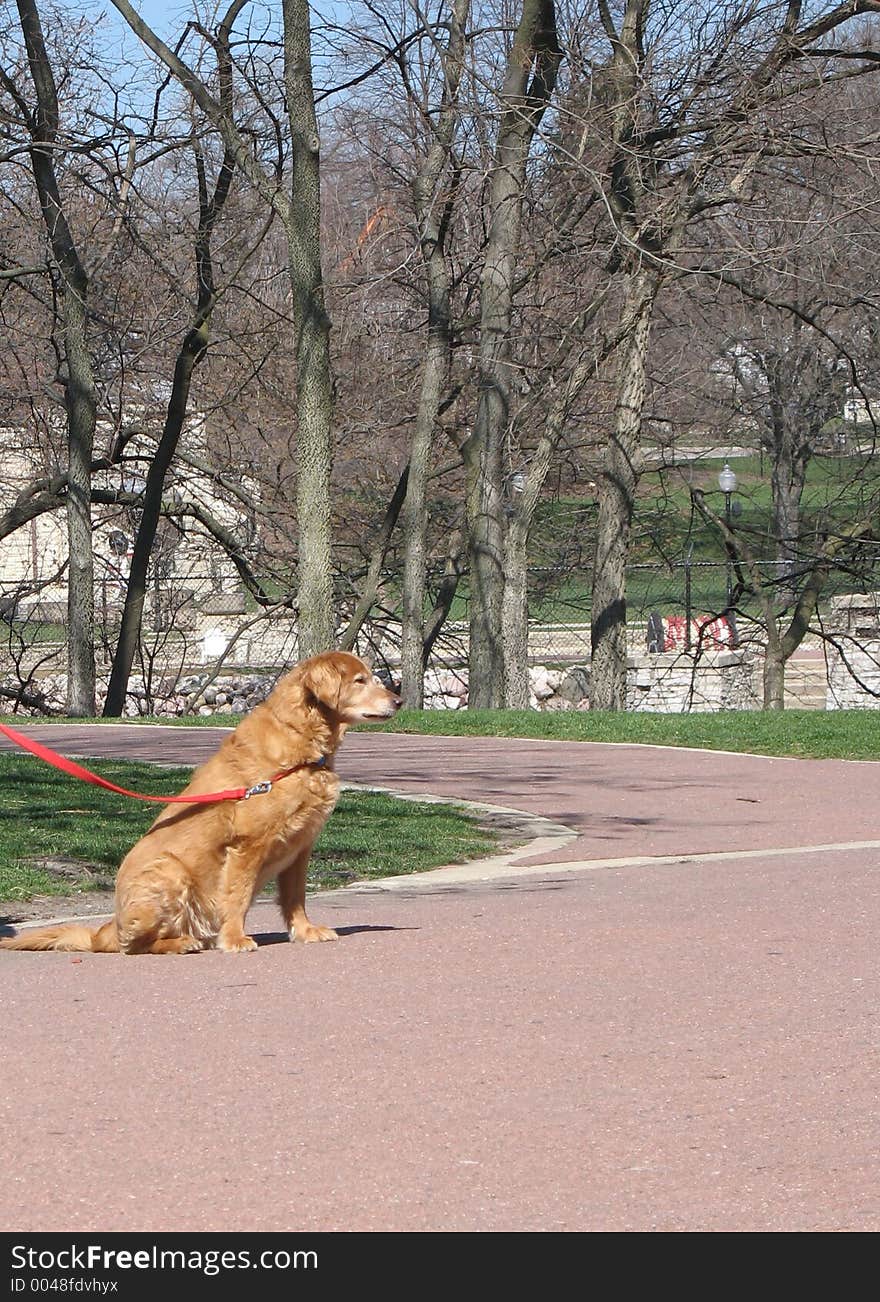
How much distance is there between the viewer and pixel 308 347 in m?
18.6

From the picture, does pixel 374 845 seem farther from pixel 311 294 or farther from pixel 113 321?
pixel 113 321

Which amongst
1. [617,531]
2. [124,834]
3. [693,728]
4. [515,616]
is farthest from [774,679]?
[124,834]

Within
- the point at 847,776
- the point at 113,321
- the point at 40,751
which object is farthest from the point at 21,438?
the point at 40,751

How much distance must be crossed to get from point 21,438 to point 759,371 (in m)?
15.9

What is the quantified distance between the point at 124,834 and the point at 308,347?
29.3 feet

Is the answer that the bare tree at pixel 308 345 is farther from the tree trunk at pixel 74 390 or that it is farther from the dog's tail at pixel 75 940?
the dog's tail at pixel 75 940

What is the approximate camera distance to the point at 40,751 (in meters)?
7.30

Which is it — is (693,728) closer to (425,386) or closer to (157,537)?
(425,386)

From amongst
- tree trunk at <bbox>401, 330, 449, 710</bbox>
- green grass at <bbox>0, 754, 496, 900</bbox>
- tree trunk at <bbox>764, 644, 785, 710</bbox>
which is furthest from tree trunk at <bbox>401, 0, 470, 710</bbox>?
green grass at <bbox>0, 754, 496, 900</bbox>

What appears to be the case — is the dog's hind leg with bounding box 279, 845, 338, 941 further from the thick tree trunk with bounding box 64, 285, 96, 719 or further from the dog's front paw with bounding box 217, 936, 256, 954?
the thick tree trunk with bounding box 64, 285, 96, 719

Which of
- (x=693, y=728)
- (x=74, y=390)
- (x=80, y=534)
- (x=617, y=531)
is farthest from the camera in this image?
(x=80, y=534)

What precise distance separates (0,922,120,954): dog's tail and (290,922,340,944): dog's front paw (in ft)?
2.50

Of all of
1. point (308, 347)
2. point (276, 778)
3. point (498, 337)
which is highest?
point (498, 337)

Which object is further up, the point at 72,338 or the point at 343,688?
the point at 72,338
